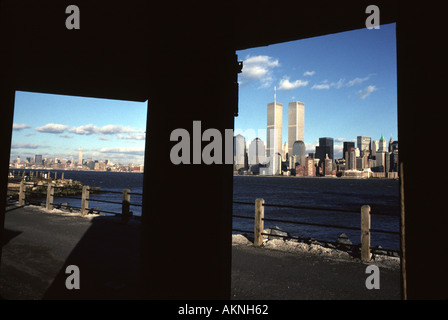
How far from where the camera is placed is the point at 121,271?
20.0 feet

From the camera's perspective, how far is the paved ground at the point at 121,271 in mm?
5082

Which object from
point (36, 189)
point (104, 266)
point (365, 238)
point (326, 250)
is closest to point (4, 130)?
A: point (104, 266)

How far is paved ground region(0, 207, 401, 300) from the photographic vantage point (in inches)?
200

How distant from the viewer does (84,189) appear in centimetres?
1332

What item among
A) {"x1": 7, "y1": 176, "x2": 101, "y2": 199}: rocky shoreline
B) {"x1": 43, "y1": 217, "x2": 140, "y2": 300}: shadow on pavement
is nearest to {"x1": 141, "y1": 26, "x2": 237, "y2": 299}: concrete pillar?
{"x1": 43, "y1": 217, "x2": 140, "y2": 300}: shadow on pavement

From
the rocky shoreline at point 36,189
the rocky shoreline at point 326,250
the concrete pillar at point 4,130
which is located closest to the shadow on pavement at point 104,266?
the concrete pillar at point 4,130

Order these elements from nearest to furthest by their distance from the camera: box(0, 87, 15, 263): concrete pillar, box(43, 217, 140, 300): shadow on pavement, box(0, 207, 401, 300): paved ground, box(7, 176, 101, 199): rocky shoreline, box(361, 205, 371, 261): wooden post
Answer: box(0, 87, 15, 263): concrete pillar, box(43, 217, 140, 300): shadow on pavement, box(0, 207, 401, 300): paved ground, box(361, 205, 371, 261): wooden post, box(7, 176, 101, 199): rocky shoreline

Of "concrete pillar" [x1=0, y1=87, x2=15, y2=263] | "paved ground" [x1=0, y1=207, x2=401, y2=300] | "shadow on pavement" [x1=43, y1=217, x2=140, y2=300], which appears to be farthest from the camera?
"paved ground" [x1=0, y1=207, x2=401, y2=300]

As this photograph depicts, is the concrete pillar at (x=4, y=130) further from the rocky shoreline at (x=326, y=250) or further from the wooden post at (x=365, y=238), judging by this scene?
the wooden post at (x=365, y=238)

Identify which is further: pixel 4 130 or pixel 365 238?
pixel 365 238

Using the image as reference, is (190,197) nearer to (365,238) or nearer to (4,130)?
(4,130)

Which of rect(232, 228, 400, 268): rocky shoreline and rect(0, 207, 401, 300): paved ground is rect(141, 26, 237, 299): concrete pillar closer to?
rect(0, 207, 401, 300): paved ground
